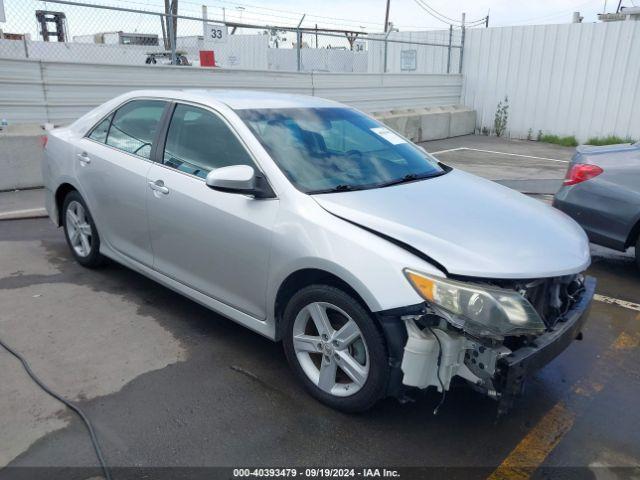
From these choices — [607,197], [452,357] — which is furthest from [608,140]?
[452,357]

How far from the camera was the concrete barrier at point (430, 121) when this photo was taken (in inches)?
555

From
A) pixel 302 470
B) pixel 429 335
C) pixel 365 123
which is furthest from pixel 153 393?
pixel 365 123

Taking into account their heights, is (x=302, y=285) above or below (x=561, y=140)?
above

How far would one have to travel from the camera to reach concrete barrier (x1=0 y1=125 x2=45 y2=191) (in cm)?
773

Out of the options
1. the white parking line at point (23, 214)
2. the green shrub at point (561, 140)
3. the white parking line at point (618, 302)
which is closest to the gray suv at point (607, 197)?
the white parking line at point (618, 302)

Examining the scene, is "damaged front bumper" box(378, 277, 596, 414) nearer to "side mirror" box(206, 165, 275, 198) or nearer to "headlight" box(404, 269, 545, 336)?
"headlight" box(404, 269, 545, 336)

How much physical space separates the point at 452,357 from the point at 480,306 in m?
0.27

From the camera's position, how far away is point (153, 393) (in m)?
3.25

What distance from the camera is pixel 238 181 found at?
3.21 m

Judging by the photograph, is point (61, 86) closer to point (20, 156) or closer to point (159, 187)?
point (20, 156)

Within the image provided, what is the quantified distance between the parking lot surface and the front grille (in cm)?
60

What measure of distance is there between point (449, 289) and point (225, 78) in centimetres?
887

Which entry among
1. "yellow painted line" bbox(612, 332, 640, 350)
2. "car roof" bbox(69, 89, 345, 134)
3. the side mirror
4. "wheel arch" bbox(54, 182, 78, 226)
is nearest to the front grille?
"yellow painted line" bbox(612, 332, 640, 350)

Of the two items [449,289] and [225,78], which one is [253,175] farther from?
[225,78]
